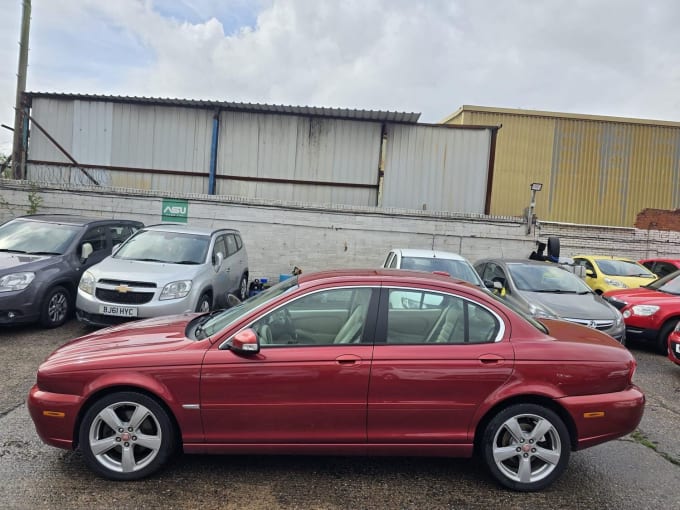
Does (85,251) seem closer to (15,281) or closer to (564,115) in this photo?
(15,281)

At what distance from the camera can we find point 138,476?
341 centimetres

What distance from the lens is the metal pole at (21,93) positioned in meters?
13.6

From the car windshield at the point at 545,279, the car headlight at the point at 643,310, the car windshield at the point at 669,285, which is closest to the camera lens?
the car headlight at the point at 643,310

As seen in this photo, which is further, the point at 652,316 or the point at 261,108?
the point at 261,108

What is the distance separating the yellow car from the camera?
34.7 feet

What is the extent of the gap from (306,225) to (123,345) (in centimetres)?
921

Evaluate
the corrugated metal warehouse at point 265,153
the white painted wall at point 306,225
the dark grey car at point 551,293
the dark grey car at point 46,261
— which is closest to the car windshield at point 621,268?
the white painted wall at point 306,225

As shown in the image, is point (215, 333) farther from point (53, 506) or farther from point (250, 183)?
point (250, 183)

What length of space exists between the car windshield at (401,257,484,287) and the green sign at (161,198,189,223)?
671 cm

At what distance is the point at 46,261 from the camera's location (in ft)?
24.8

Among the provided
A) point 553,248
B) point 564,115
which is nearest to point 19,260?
point 553,248

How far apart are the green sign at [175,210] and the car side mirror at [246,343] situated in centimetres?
987

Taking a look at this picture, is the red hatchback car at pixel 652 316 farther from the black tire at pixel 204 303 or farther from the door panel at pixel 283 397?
the black tire at pixel 204 303

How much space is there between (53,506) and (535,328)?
337 centimetres
